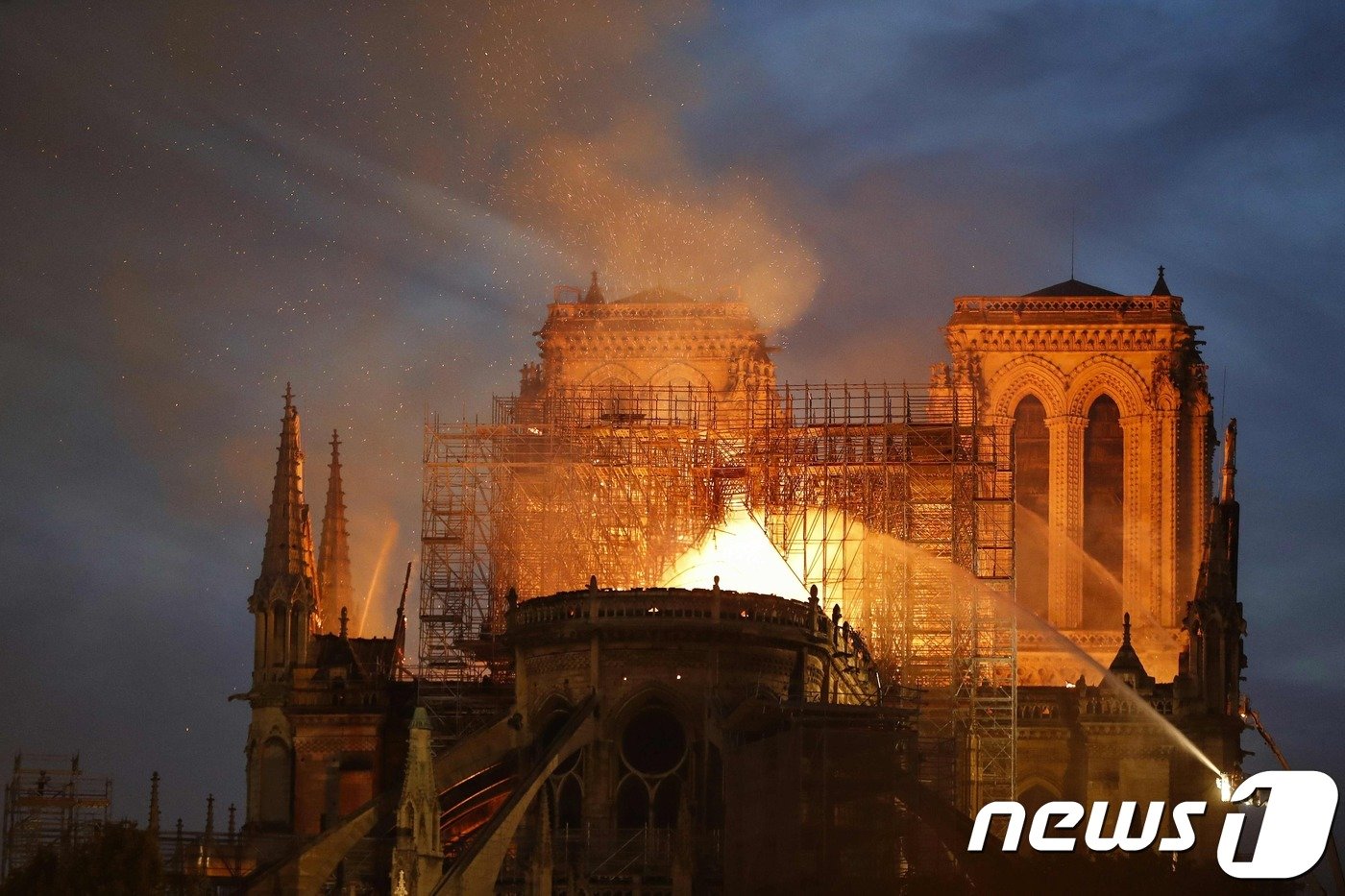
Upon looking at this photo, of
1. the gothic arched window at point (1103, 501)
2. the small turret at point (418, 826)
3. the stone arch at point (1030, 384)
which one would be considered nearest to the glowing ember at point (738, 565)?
the stone arch at point (1030, 384)

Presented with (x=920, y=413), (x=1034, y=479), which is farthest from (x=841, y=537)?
(x=1034, y=479)

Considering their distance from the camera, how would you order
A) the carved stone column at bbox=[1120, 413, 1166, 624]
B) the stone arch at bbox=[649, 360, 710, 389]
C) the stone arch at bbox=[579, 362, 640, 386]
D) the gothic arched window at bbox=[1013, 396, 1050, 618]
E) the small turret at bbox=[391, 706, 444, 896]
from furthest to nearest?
the stone arch at bbox=[579, 362, 640, 386] < the stone arch at bbox=[649, 360, 710, 389] < the gothic arched window at bbox=[1013, 396, 1050, 618] < the carved stone column at bbox=[1120, 413, 1166, 624] < the small turret at bbox=[391, 706, 444, 896]

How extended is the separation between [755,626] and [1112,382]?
95.1 feet

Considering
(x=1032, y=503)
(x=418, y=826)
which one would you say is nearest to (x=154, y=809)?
(x=418, y=826)

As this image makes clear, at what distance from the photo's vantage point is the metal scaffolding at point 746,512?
329ft

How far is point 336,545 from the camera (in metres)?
111

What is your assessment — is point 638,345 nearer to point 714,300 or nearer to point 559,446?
point 714,300

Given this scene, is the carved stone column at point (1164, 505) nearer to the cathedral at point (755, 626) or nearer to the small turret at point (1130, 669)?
the cathedral at point (755, 626)

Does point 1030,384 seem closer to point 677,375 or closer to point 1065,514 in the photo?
point 1065,514

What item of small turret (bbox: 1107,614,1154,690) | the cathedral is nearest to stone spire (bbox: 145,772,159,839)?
the cathedral

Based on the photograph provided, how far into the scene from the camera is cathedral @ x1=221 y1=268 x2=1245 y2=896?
81312 millimetres

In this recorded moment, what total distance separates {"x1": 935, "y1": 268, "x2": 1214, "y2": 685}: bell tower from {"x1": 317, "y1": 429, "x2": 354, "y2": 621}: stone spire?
20878mm

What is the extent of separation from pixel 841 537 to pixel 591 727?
1897cm

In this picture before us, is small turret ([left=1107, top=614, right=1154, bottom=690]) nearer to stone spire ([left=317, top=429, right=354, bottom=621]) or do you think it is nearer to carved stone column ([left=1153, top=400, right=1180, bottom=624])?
carved stone column ([left=1153, top=400, right=1180, bottom=624])
